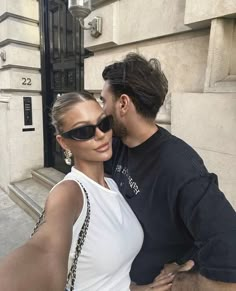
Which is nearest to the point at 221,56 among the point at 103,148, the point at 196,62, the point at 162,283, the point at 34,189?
the point at 196,62

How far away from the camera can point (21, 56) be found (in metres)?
4.49

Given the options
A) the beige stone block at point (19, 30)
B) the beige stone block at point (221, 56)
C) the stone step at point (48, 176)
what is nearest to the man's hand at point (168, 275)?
the beige stone block at point (221, 56)

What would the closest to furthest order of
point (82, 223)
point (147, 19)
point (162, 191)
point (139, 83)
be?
point (82, 223) < point (162, 191) < point (139, 83) < point (147, 19)

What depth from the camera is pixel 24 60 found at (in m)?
4.53

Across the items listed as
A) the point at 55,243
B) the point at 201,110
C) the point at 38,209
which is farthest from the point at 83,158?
the point at 38,209

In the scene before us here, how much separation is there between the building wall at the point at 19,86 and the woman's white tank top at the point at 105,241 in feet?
A: 13.0

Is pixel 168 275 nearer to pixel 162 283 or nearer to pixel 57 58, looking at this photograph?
pixel 162 283

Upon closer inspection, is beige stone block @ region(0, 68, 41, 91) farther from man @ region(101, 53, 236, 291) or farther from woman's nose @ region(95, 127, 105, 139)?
woman's nose @ region(95, 127, 105, 139)

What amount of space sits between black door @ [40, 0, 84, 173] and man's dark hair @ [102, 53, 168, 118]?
9.22 ft

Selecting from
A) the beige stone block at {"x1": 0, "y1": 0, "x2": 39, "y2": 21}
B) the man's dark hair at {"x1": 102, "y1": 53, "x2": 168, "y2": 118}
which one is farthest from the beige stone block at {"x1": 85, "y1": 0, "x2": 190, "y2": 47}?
the beige stone block at {"x1": 0, "y1": 0, "x2": 39, "y2": 21}

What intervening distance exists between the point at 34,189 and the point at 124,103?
3771 millimetres

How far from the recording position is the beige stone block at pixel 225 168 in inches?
69.3

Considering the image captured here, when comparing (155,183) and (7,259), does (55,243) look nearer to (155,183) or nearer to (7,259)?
(7,259)

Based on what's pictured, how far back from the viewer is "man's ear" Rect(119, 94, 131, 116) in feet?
4.06
